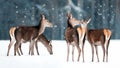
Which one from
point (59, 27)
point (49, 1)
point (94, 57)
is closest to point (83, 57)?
point (94, 57)

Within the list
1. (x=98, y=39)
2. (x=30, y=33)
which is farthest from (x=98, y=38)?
(x=30, y=33)

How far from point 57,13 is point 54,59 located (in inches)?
22.6

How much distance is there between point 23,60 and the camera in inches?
152

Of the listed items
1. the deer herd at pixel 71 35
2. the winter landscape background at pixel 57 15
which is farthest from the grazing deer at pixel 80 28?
the winter landscape background at pixel 57 15

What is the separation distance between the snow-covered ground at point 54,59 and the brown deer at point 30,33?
64mm

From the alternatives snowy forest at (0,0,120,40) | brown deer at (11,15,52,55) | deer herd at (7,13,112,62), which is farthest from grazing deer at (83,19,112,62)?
brown deer at (11,15,52,55)

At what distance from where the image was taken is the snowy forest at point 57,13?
419cm

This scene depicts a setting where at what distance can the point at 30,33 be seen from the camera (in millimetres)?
4000

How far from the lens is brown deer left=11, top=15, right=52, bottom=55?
13.0 ft

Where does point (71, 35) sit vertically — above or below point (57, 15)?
below

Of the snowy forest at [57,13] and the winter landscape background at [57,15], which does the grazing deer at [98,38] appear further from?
the snowy forest at [57,13]

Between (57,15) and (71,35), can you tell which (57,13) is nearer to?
(57,15)

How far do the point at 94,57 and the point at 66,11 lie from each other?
60cm

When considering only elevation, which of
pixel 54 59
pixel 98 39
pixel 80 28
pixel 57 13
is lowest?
pixel 54 59
